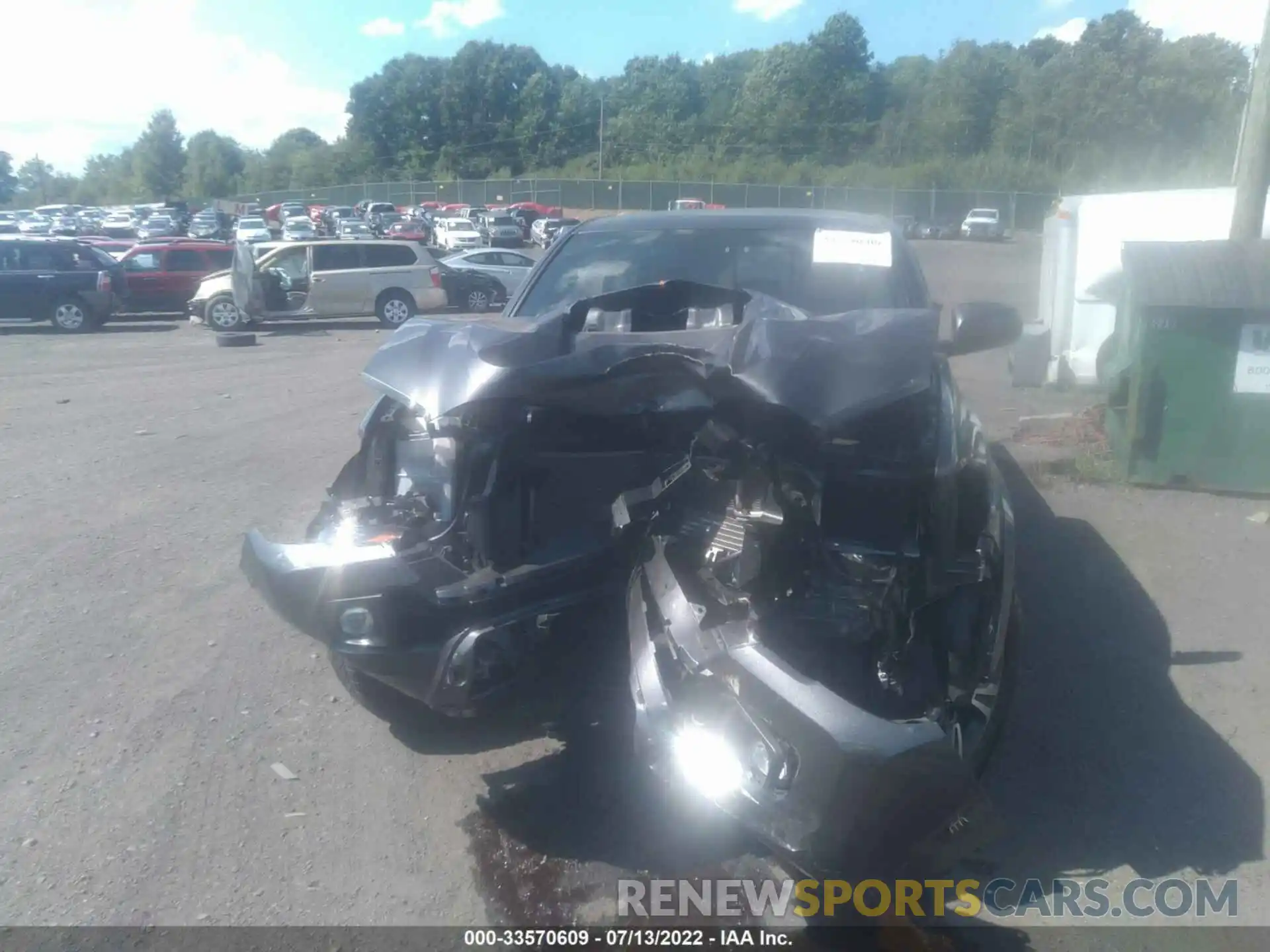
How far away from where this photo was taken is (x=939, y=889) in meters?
3.32

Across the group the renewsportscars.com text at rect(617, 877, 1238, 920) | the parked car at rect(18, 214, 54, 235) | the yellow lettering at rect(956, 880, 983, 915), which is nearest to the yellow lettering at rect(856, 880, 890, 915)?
the renewsportscars.com text at rect(617, 877, 1238, 920)

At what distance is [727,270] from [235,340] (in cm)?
1520

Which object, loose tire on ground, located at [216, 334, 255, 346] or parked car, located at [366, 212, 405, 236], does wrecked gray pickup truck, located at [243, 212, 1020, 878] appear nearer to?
loose tire on ground, located at [216, 334, 255, 346]

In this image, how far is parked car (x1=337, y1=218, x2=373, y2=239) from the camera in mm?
44125

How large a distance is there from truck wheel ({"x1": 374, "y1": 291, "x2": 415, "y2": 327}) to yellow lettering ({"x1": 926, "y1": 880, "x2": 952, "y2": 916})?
63.5 feet

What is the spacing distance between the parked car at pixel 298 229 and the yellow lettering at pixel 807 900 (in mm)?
43479

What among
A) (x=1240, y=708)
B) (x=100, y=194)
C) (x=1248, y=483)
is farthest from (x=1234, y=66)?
(x=100, y=194)

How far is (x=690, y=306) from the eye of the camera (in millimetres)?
3949

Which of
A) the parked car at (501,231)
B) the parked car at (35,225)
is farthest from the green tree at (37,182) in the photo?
the parked car at (501,231)

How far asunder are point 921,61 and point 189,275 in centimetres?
7758

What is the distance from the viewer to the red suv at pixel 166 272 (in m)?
22.9

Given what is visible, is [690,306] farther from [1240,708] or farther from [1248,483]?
[1248,483]

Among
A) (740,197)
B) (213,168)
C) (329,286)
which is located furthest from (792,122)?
(329,286)

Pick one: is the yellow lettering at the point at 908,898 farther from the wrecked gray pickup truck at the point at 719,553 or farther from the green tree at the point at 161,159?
the green tree at the point at 161,159
